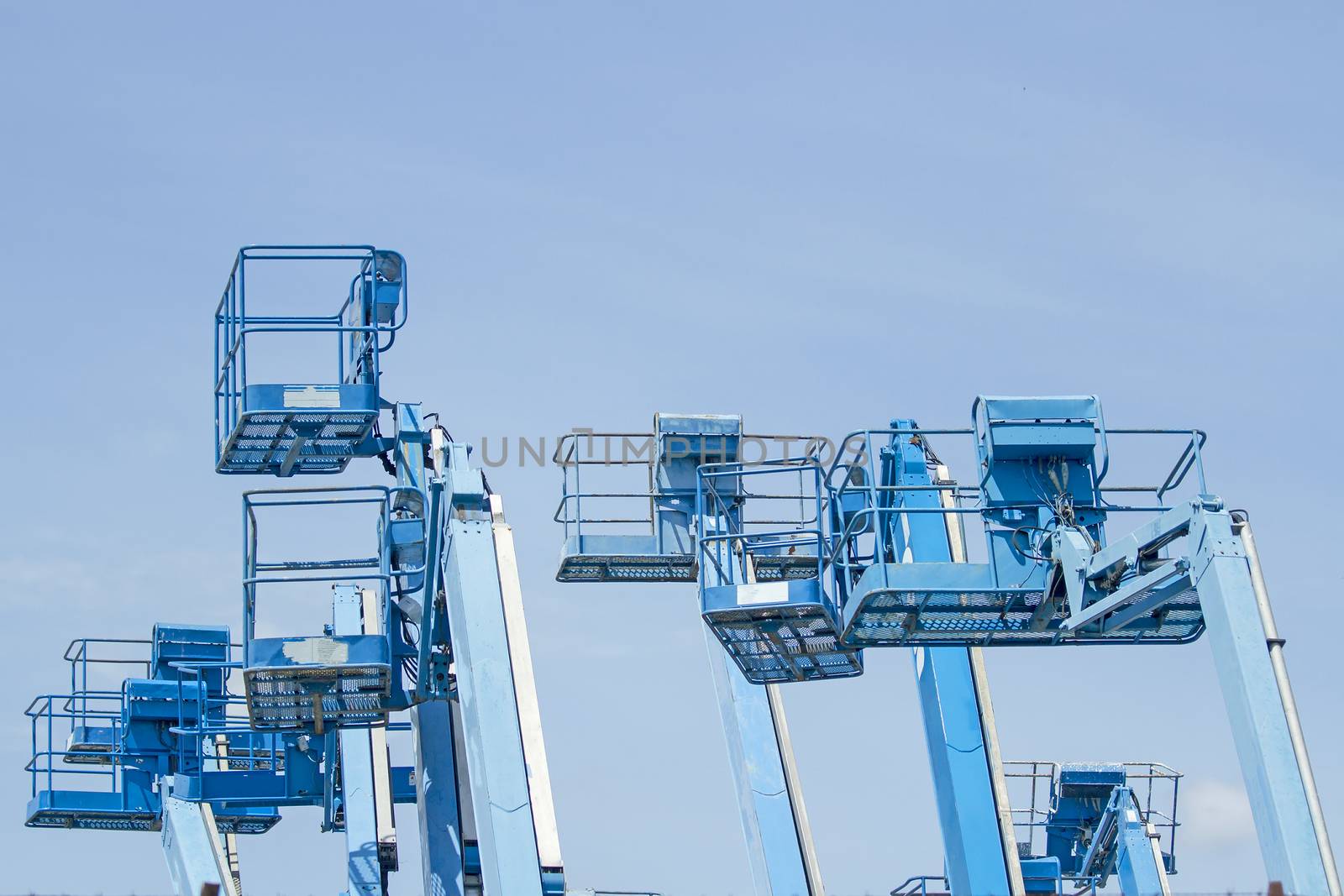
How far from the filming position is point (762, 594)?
49.1 feet

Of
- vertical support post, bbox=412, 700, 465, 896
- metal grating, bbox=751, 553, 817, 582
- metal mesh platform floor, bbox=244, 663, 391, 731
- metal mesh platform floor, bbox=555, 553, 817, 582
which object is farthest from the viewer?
metal mesh platform floor, bbox=555, 553, 817, 582

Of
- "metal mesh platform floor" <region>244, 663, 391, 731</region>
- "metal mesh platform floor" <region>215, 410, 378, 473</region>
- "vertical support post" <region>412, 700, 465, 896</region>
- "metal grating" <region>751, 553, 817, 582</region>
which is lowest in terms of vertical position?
"vertical support post" <region>412, 700, 465, 896</region>

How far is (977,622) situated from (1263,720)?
4396 millimetres

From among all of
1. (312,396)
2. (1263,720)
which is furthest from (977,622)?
(312,396)

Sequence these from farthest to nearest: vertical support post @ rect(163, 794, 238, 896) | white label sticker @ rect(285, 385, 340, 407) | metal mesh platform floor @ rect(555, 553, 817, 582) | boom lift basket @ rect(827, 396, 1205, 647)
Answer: vertical support post @ rect(163, 794, 238, 896), metal mesh platform floor @ rect(555, 553, 817, 582), white label sticker @ rect(285, 385, 340, 407), boom lift basket @ rect(827, 396, 1205, 647)

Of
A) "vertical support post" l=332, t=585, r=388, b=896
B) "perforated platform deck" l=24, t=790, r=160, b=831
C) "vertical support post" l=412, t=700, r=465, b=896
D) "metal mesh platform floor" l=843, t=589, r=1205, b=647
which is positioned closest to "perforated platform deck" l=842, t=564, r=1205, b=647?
"metal mesh platform floor" l=843, t=589, r=1205, b=647

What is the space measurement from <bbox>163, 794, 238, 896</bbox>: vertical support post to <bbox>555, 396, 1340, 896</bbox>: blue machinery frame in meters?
6.53

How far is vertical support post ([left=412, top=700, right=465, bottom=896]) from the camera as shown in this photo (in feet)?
57.5

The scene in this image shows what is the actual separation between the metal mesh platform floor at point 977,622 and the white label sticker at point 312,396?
545 centimetres

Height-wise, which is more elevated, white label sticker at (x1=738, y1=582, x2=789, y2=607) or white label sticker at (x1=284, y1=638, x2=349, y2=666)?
white label sticker at (x1=284, y1=638, x2=349, y2=666)

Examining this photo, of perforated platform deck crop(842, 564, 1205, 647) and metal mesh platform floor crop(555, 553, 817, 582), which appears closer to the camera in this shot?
perforated platform deck crop(842, 564, 1205, 647)

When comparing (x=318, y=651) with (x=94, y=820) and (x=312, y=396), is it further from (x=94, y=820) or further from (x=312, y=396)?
(x=94, y=820)

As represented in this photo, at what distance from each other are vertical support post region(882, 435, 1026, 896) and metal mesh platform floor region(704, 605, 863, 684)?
0.78 meters

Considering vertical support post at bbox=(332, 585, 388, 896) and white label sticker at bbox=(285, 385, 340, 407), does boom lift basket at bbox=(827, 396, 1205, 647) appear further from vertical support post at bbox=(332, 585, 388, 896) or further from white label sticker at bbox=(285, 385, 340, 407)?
vertical support post at bbox=(332, 585, 388, 896)
